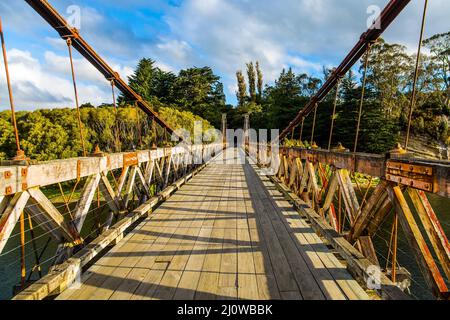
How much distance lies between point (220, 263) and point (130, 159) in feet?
7.66

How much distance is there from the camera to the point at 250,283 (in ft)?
6.68

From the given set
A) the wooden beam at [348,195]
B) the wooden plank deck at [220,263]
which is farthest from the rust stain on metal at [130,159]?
the wooden beam at [348,195]

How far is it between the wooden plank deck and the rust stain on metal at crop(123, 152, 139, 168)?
840mm

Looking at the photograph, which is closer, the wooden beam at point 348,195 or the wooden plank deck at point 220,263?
the wooden plank deck at point 220,263

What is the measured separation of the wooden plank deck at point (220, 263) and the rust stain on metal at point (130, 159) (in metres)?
0.84

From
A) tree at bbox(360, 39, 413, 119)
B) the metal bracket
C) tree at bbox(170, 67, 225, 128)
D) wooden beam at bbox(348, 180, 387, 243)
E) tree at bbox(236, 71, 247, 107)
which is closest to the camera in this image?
the metal bracket

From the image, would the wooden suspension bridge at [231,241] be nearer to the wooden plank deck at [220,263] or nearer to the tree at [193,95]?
the wooden plank deck at [220,263]

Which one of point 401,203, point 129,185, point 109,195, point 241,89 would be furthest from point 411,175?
point 241,89

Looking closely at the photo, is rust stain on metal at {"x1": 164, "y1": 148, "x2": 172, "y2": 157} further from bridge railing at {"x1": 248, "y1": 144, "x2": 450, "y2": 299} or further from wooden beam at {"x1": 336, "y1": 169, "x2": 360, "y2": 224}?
wooden beam at {"x1": 336, "y1": 169, "x2": 360, "y2": 224}

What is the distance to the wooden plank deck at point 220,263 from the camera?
1.93m

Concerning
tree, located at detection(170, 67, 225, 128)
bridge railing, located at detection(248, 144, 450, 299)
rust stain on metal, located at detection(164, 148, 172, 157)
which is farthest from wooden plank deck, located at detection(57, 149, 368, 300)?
tree, located at detection(170, 67, 225, 128)

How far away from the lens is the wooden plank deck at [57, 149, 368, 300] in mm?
1926
